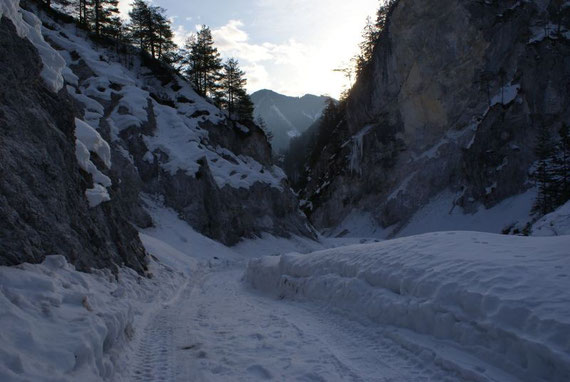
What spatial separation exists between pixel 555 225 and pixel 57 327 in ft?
63.6

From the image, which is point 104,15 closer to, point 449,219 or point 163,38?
point 163,38

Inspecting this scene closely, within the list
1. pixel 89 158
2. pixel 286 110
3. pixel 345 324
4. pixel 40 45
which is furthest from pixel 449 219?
pixel 286 110

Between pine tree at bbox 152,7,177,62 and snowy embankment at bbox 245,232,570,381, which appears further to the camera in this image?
pine tree at bbox 152,7,177,62

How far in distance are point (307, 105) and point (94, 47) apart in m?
156

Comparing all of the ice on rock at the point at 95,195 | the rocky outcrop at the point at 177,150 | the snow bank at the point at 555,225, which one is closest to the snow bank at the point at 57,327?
the ice on rock at the point at 95,195

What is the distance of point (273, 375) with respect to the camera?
4863mm

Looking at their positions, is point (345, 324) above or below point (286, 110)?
below

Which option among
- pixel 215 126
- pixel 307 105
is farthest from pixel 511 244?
pixel 307 105

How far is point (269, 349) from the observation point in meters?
5.96

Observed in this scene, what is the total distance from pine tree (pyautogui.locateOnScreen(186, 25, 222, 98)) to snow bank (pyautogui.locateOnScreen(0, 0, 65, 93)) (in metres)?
37.4

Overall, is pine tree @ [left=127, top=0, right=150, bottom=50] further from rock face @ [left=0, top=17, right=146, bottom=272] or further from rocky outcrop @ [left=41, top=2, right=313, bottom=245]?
rock face @ [left=0, top=17, right=146, bottom=272]

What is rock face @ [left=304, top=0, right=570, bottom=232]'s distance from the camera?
37312 millimetres

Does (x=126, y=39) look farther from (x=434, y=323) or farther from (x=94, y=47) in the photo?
(x=434, y=323)

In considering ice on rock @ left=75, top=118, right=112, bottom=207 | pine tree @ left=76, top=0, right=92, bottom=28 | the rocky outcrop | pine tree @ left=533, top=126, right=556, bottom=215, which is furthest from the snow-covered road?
pine tree @ left=76, top=0, right=92, bottom=28
